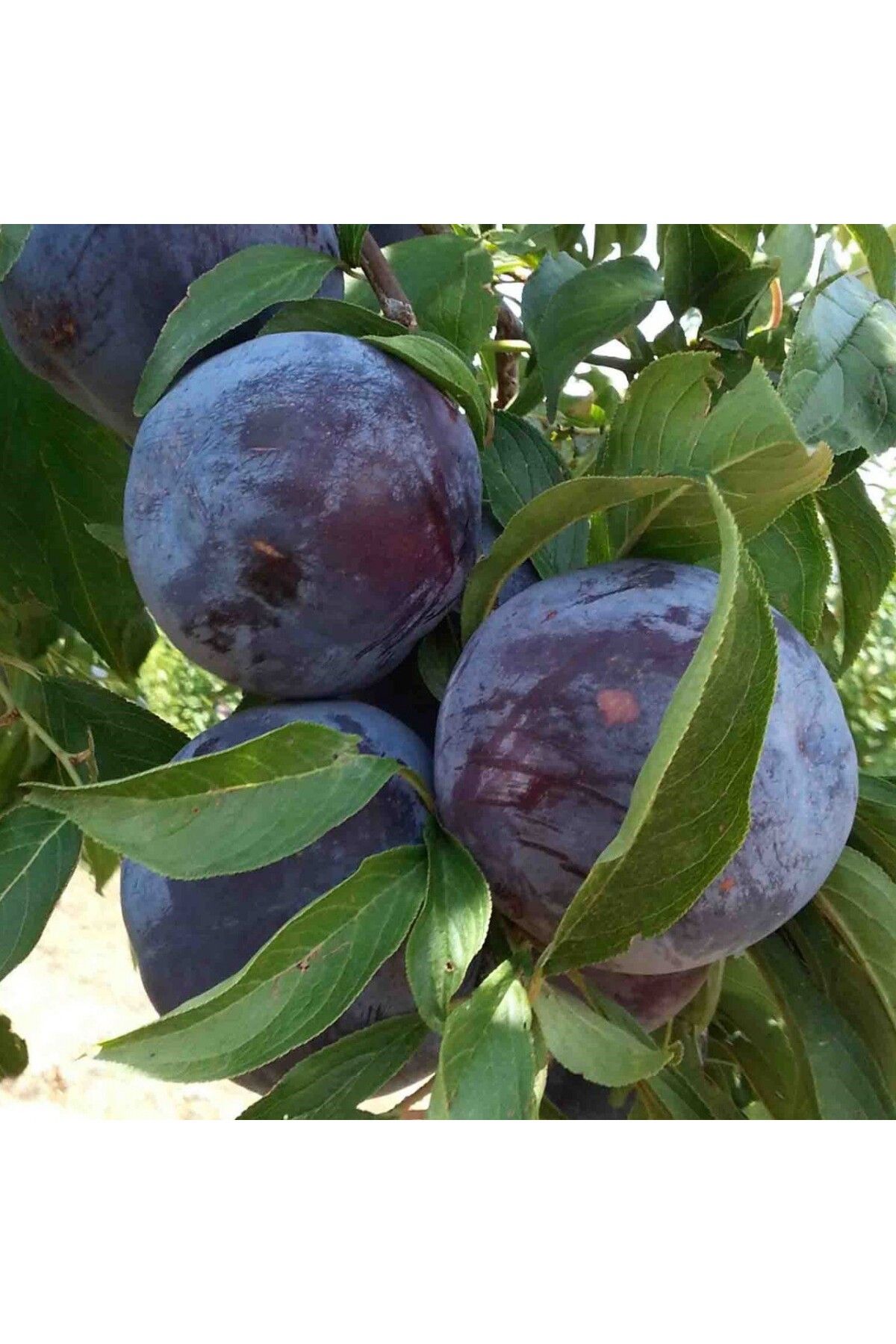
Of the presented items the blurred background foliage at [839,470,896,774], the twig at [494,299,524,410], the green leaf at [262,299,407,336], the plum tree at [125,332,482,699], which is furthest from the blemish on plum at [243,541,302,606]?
the blurred background foliage at [839,470,896,774]

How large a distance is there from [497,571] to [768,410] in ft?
0.37

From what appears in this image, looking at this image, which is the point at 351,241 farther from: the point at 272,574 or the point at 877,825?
the point at 877,825

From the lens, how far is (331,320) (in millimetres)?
470

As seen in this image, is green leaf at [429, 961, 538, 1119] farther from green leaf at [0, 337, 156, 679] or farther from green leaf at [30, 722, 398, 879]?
green leaf at [0, 337, 156, 679]

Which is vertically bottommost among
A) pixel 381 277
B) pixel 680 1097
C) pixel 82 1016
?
pixel 82 1016

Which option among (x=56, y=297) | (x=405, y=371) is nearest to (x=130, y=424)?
(x=56, y=297)

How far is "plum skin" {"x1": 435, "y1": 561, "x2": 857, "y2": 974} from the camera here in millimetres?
369

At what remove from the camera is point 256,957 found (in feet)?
1.12

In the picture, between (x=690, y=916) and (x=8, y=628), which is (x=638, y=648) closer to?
(x=690, y=916)

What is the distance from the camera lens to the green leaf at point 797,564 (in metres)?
0.47

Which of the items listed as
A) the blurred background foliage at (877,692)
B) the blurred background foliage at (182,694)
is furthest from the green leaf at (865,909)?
the blurred background foliage at (182,694)

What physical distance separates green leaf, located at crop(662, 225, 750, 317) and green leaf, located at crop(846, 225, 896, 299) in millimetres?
56

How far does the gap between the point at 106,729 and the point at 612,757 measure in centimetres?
30

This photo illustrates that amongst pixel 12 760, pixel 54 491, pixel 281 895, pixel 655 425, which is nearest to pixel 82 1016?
pixel 12 760
